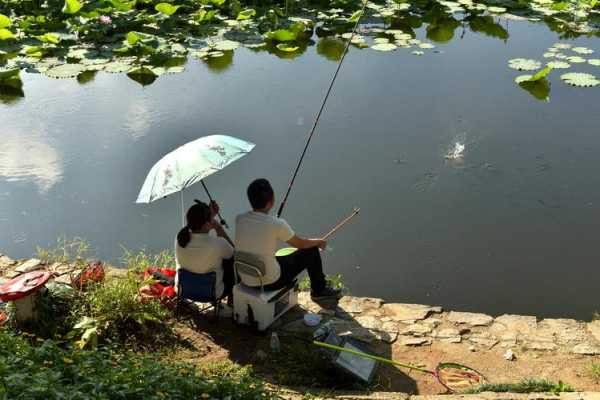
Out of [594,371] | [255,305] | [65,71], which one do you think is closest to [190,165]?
[255,305]

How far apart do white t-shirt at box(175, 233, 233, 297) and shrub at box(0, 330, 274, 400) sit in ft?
2.91

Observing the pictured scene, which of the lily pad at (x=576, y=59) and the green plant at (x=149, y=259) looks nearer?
the green plant at (x=149, y=259)

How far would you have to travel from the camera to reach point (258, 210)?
3.64 meters

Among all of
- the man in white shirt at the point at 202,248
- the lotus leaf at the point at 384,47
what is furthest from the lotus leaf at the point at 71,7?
the man in white shirt at the point at 202,248

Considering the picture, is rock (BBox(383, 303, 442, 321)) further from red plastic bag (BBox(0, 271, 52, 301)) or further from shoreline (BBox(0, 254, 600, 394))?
red plastic bag (BBox(0, 271, 52, 301))

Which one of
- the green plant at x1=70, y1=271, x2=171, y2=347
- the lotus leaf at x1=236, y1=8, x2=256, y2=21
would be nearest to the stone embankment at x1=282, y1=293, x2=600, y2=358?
the green plant at x1=70, y1=271, x2=171, y2=347

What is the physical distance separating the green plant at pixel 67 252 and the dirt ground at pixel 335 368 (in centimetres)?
140

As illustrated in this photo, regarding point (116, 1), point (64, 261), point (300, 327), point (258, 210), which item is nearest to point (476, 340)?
point (300, 327)

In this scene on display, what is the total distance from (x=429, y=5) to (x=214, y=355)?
9545 millimetres

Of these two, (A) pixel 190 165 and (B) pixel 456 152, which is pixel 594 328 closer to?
(B) pixel 456 152

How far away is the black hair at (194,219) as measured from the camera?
12.1 ft

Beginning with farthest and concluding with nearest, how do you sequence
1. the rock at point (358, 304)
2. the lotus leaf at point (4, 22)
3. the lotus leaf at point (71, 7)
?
the lotus leaf at point (71, 7), the lotus leaf at point (4, 22), the rock at point (358, 304)

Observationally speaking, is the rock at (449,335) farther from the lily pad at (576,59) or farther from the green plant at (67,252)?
the lily pad at (576,59)

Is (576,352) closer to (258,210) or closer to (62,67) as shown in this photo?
(258,210)
